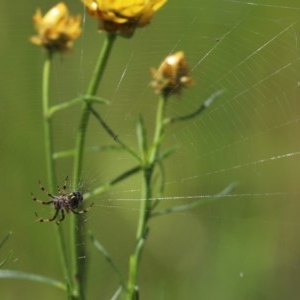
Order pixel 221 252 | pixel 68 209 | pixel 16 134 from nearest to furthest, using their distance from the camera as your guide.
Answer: pixel 68 209, pixel 16 134, pixel 221 252

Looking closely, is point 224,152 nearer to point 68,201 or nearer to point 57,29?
point 68,201

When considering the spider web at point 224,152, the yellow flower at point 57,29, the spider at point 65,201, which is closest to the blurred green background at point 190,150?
the spider web at point 224,152

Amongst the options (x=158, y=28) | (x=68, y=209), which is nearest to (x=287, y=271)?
(x=158, y=28)

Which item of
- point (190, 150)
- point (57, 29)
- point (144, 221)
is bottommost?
point (144, 221)

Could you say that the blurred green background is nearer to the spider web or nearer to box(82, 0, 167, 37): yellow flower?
the spider web

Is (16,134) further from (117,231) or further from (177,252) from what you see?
(177,252)

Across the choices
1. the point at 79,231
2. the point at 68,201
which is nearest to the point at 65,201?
the point at 68,201

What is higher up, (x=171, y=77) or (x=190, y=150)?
(x=171, y=77)
